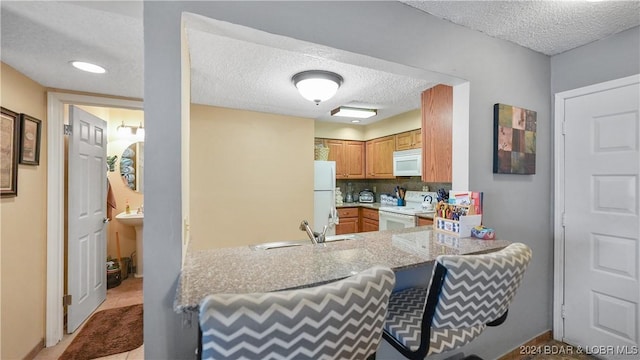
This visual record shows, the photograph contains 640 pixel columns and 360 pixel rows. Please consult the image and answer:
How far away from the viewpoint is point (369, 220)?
430 cm

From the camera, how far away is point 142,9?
3.28 ft

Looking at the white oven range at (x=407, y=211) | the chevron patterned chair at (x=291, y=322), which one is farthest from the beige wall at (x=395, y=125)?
the chevron patterned chair at (x=291, y=322)

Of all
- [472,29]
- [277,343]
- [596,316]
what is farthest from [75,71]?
[596,316]

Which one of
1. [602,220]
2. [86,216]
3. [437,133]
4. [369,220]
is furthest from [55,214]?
[602,220]

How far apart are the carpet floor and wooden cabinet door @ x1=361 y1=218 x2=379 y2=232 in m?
3.14

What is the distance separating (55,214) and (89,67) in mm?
1295

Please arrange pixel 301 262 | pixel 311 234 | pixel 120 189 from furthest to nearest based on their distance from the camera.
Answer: pixel 120 189
pixel 311 234
pixel 301 262

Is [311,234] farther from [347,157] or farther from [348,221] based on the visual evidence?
[347,157]

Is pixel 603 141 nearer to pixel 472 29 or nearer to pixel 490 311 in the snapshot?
pixel 472 29

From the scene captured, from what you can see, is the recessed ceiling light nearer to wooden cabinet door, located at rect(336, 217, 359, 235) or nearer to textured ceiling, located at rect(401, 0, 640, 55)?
textured ceiling, located at rect(401, 0, 640, 55)

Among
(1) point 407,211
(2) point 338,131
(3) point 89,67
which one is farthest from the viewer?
(2) point 338,131

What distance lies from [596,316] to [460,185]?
4.83 ft

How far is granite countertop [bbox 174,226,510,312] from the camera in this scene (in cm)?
89

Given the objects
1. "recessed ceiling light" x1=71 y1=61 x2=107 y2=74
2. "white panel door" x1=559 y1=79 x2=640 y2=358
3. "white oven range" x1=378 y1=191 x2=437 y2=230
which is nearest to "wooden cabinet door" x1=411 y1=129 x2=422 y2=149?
"white oven range" x1=378 y1=191 x2=437 y2=230
